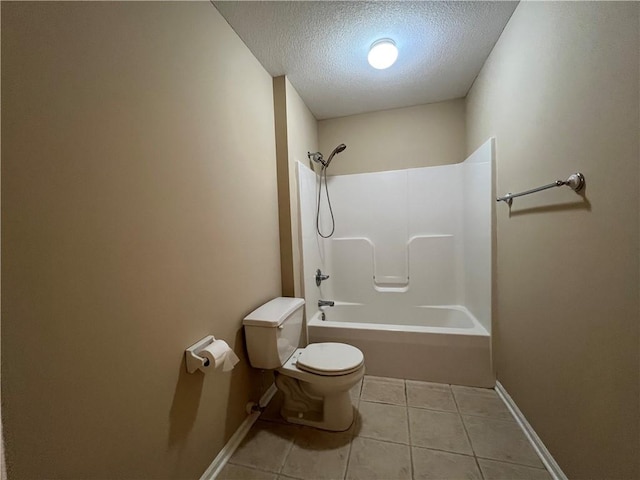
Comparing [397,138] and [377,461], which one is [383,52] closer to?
[397,138]

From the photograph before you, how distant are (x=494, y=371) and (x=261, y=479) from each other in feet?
5.41

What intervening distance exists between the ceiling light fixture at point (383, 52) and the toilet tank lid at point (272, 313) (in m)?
1.70

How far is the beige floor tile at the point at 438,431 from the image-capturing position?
1355 mm

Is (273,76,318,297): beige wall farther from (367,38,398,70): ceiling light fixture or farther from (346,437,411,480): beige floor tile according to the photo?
(346,437,411,480): beige floor tile

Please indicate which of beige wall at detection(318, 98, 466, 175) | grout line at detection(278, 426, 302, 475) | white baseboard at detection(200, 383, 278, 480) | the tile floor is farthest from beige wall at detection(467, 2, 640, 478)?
white baseboard at detection(200, 383, 278, 480)

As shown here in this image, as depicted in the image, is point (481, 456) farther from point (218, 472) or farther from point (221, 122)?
point (221, 122)

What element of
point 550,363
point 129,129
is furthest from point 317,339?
point 129,129

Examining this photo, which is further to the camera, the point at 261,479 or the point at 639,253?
the point at 261,479

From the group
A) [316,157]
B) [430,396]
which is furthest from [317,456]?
[316,157]

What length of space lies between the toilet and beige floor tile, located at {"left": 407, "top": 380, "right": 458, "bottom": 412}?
1.69 feet

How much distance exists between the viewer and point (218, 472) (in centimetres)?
124

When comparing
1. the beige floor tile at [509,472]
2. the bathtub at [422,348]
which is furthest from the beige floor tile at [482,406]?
the beige floor tile at [509,472]

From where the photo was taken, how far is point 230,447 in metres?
1.34

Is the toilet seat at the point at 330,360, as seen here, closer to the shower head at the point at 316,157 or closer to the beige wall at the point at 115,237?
the beige wall at the point at 115,237
